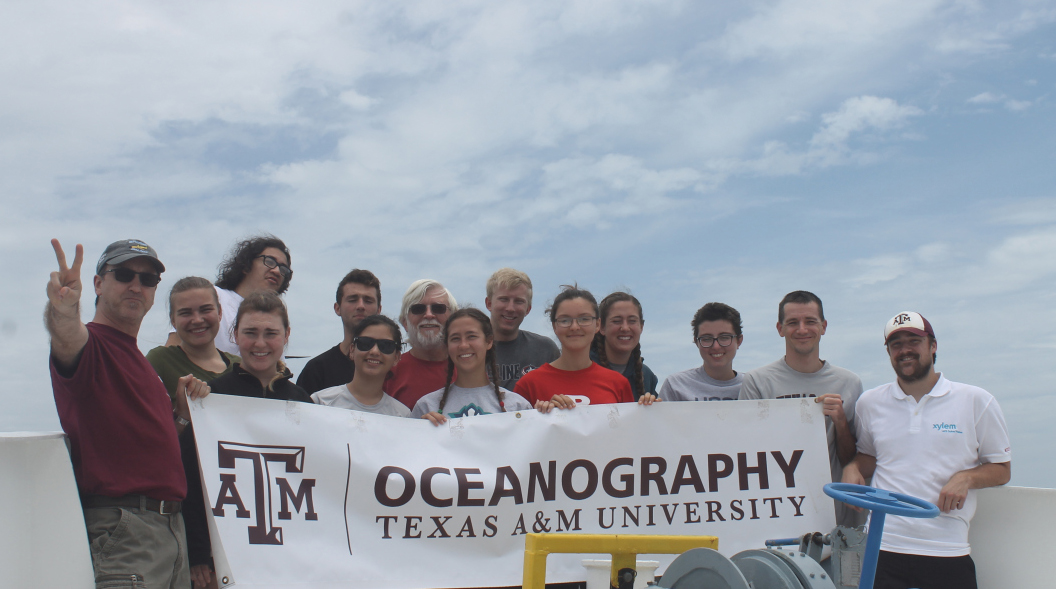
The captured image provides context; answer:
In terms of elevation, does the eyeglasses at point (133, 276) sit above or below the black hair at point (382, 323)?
above

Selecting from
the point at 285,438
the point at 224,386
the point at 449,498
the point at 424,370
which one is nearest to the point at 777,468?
the point at 449,498

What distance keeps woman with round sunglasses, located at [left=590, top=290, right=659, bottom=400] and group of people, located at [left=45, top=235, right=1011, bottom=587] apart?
2 cm

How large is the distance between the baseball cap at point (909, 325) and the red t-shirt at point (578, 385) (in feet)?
6.53

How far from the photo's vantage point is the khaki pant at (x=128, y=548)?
409 cm

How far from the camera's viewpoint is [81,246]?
3904 mm

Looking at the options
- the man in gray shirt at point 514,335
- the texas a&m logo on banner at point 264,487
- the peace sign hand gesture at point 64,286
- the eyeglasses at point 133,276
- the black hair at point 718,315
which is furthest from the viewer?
the man in gray shirt at point 514,335

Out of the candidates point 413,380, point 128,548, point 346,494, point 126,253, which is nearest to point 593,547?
point 346,494

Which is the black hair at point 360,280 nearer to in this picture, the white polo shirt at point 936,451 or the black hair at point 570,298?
the black hair at point 570,298

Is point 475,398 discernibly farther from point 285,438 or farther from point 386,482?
point 285,438

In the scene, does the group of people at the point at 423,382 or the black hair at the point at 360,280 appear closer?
the group of people at the point at 423,382

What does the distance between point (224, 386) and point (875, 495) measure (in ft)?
12.8

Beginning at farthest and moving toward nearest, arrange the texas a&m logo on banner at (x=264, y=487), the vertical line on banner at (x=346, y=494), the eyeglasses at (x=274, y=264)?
the eyeglasses at (x=274, y=264)
the vertical line on banner at (x=346, y=494)
the texas a&m logo on banner at (x=264, y=487)

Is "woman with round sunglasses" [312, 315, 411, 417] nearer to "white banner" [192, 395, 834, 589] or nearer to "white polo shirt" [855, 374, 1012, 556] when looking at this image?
"white banner" [192, 395, 834, 589]

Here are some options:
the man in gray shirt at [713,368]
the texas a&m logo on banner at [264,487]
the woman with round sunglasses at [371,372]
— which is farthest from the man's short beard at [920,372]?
the texas a&m logo on banner at [264,487]
